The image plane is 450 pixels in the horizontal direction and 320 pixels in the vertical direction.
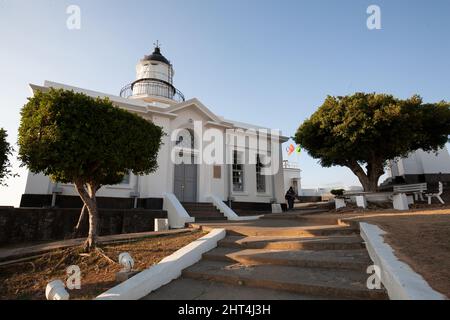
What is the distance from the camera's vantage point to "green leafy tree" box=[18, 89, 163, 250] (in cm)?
569

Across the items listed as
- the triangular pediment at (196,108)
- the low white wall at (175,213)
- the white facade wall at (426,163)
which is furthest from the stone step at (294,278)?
the white facade wall at (426,163)

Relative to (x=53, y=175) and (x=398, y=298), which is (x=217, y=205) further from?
(x=398, y=298)

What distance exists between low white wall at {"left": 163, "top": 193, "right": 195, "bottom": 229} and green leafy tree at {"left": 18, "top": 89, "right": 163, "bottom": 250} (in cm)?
420

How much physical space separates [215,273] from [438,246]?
3.72 m

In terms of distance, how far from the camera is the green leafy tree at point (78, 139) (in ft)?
18.7

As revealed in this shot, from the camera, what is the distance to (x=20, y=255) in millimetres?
6027

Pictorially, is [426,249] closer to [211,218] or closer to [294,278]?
[294,278]

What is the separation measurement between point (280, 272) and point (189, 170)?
10624 mm

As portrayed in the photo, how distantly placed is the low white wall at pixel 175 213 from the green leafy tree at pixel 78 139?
165 inches

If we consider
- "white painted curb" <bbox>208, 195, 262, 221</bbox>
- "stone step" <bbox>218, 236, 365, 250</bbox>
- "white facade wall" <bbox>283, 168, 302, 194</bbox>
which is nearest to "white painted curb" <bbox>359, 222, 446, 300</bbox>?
"stone step" <bbox>218, 236, 365, 250</bbox>

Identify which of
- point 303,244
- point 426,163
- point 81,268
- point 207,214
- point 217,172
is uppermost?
point 426,163

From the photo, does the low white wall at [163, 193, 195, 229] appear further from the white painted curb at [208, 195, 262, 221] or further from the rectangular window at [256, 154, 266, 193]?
the rectangular window at [256, 154, 266, 193]

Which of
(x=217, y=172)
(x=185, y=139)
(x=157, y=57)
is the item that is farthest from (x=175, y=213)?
(x=157, y=57)

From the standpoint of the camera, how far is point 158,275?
4.12 metres
